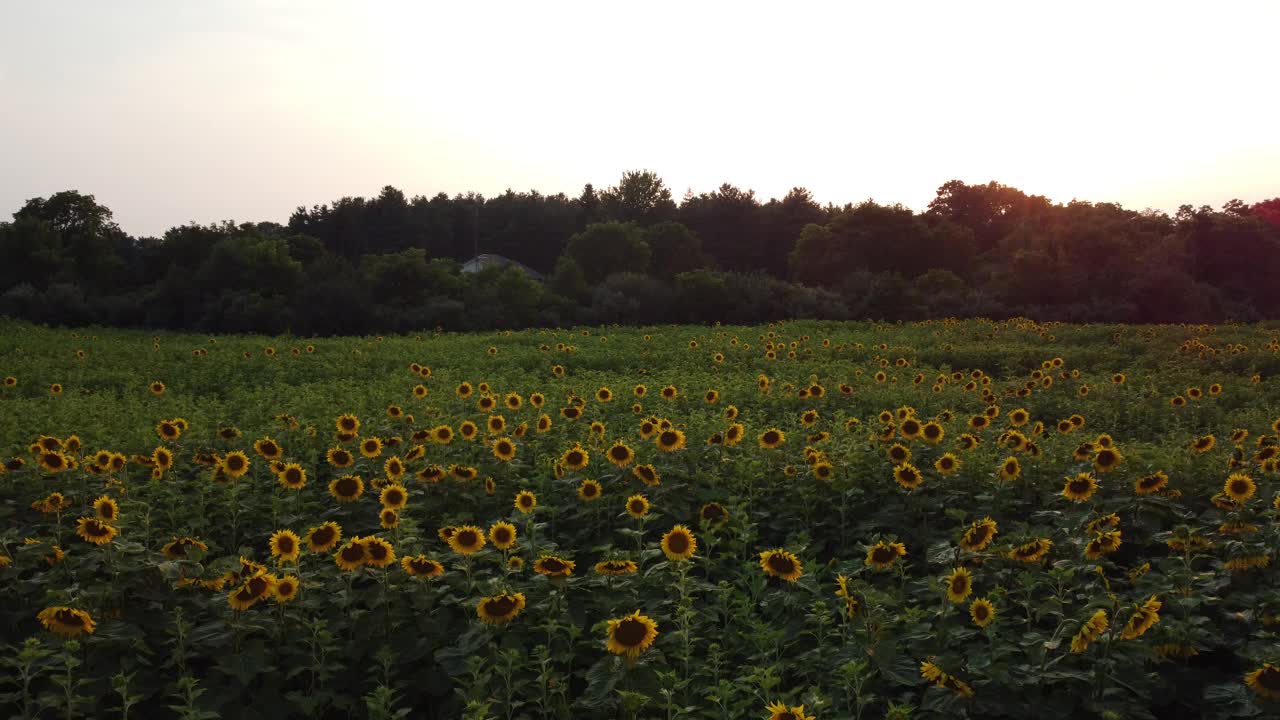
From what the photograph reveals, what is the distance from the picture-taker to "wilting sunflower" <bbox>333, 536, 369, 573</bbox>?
11.9ft

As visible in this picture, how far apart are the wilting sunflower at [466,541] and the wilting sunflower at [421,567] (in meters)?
0.11

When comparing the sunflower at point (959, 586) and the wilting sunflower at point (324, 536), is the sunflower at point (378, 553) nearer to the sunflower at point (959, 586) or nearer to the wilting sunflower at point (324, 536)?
the wilting sunflower at point (324, 536)

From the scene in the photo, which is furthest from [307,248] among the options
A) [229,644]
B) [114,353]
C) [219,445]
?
[229,644]

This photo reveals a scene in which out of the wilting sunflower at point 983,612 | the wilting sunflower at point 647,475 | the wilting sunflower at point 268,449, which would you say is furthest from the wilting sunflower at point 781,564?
A: the wilting sunflower at point 268,449

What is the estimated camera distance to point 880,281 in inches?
1123

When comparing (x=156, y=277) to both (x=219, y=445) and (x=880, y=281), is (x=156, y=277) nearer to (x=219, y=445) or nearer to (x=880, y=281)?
(x=880, y=281)

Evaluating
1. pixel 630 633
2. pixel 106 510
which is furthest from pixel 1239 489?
pixel 106 510

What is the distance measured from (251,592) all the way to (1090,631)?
3.12m

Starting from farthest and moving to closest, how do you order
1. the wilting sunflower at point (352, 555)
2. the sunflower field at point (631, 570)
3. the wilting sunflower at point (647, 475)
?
the wilting sunflower at point (647, 475), the wilting sunflower at point (352, 555), the sunflower field at point (631, 570)

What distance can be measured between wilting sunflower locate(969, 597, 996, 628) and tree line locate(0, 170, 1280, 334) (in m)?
24.3

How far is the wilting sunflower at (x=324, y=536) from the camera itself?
3.76m

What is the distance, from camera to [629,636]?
10.3 ft

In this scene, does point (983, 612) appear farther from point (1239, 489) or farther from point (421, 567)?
point (421, 567)

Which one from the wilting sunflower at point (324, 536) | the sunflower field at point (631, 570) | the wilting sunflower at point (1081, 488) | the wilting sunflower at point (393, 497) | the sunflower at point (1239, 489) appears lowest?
the sunflower field at point (631, 570)
